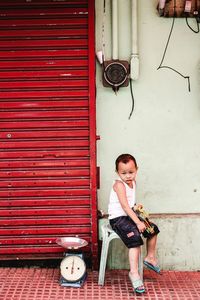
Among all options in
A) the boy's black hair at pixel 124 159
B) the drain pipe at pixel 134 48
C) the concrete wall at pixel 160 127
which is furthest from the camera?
the concrete wall at pixel 160 127

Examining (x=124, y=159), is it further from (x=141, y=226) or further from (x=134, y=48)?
(x=134, y=48)

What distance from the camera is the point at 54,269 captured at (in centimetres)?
584

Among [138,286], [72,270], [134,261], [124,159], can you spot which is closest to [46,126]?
[124,159]

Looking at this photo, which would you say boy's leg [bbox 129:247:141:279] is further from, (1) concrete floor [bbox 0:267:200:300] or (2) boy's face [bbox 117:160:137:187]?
(2) boy's face [bbox 117:160:137:187]

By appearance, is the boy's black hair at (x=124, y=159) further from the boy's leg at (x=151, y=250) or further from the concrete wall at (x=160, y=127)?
the boy's leg at (x=151, y=250)

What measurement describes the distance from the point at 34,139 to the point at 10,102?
50 cm

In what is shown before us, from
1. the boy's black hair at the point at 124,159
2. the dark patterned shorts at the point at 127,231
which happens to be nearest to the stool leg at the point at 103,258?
the dark patterned shorts at the point at 127,231

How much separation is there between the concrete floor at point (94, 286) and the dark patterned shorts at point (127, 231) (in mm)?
524

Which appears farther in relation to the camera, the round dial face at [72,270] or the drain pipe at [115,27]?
the drain pipe at [115,27]

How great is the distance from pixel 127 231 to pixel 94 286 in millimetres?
715

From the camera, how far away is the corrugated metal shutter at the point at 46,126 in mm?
5645

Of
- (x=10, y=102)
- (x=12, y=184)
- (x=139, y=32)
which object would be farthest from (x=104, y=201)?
(x=139, y=32)

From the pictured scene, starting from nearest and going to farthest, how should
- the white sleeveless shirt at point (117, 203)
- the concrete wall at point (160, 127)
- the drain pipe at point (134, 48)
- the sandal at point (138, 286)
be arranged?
1. the sandal at point (138, 286)
2. the white sleeveless shirt at point (117, 203)
3. the drain pipe at point (134, 48)
4. the concrete wall at point (160, 127)

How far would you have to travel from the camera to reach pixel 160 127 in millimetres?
5812
